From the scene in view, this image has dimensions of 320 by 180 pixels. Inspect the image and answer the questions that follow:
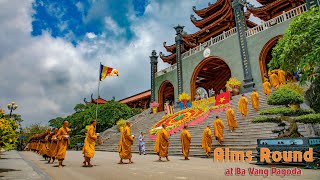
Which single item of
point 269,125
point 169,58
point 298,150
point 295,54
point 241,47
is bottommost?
point 298,150

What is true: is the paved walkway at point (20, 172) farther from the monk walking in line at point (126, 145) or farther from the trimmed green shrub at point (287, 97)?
Result: the trimmed green shrub at point (287, 97)

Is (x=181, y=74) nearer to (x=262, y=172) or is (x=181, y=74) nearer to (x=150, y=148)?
(x=150, y=148)

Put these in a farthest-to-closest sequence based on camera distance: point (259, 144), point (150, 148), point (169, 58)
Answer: point (169, 58) → point (150, 148) → point (259, 144)

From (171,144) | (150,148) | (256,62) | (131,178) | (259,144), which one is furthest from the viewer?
(256,62)

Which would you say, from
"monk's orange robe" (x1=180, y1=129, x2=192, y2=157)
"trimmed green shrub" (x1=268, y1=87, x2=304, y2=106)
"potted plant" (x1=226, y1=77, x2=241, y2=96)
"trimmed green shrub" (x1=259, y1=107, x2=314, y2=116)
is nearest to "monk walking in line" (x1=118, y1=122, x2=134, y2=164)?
"monk's orange robe" (x1=180, y1=129, x2=192, y2=157)

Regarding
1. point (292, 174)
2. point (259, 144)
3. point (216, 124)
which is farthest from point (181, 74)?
point (292, 174)

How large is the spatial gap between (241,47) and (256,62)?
5.51 ft

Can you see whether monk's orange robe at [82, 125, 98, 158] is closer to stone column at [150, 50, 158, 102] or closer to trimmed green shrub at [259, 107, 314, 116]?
trimmed green shrub at [259, 107, 314, 116]

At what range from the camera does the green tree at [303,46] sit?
16.0ft

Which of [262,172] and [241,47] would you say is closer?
[262,172]

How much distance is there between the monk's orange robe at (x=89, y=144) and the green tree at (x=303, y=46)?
541 centimetres

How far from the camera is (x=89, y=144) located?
261 inches

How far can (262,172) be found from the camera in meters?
4.71

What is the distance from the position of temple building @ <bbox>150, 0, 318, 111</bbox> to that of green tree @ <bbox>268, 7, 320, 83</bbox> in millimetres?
9538
